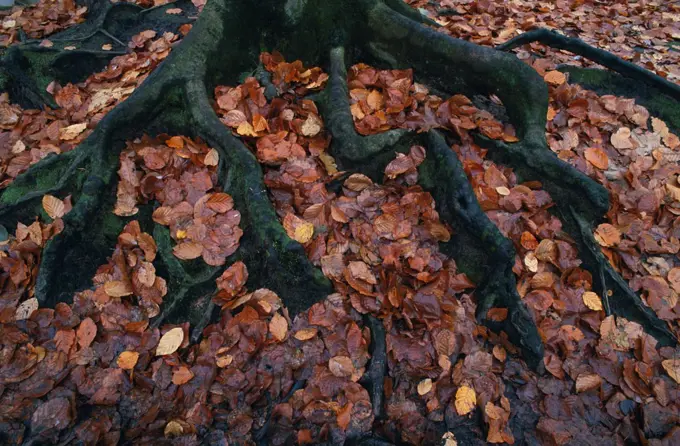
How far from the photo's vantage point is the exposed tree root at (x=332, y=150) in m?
2.81

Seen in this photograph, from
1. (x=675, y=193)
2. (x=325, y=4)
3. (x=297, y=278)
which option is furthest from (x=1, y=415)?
(x=675, y=193)

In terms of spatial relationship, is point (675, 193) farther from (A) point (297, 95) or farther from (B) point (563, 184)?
(A) point (297, 95)

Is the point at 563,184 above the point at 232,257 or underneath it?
above

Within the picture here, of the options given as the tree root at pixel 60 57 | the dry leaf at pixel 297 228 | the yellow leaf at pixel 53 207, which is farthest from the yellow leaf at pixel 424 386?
the tree root at pixel 60 57

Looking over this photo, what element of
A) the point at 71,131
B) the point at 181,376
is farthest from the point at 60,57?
the point at 181,376

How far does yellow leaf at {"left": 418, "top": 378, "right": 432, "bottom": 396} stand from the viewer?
8.57 feet

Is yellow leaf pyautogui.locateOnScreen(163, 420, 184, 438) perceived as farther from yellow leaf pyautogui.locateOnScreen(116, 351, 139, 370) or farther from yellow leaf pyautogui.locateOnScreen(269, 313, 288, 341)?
yellow leaf pyautogui.locateOnScreen(269, 313, 288, 341)

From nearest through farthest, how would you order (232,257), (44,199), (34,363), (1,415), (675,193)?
(1,415)
(34,363)
(232,257)
(44,199)
(675,193)

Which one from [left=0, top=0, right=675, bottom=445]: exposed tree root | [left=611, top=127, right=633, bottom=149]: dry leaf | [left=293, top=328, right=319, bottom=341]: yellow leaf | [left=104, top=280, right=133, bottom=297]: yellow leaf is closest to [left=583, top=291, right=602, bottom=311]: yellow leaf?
[left=0, top=0, right=675, bottom=445]: exposed tree root

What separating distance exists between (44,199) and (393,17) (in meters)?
3.18

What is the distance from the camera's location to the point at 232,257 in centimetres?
292

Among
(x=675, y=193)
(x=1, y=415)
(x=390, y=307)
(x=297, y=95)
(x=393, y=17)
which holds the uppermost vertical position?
(x=393, y=17)

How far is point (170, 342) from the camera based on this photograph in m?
2.77

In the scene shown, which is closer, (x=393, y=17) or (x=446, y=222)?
(x=446, y=222)
